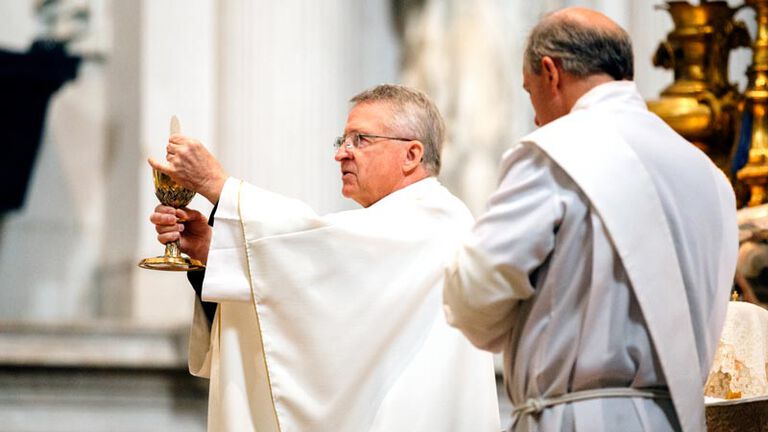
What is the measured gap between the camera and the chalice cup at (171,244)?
13.7 ft

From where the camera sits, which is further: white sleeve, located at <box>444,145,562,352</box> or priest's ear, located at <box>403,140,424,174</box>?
priest's ear, located at <box>403,140,424,174</box>

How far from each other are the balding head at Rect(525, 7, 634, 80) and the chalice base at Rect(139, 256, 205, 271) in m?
1.13

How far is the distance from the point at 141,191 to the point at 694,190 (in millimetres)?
4238

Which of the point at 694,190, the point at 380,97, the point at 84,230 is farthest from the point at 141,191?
the point at 694,190

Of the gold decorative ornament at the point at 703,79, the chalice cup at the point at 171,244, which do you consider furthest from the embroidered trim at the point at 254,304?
the gold decorative ornament at the point at 703,79

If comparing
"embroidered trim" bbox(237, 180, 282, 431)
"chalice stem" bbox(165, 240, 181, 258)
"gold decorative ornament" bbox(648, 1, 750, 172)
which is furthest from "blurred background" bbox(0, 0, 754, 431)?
"embroidered trim" bbox(237, 180, 282, 431)

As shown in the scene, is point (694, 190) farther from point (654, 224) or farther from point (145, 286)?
point (145, 286)

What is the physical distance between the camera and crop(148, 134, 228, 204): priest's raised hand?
409 cm

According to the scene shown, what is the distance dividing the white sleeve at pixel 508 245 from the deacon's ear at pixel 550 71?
0.19 meters

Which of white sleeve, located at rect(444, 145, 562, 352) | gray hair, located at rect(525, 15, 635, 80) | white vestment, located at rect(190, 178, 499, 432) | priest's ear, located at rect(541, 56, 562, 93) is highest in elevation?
gray hair, located at rect(525, 15, 635, 80)

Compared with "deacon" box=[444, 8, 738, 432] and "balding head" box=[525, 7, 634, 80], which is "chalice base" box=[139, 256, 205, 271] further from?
"balding head" box=[525, 7, 634, 80]

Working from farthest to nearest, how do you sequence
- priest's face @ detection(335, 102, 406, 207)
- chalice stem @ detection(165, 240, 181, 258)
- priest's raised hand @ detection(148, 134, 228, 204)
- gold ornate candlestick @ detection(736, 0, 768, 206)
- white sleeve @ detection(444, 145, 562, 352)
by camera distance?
gold ornate candlestick @ detection(736, 0, 768, 206)
priest's face @ detection(335, 102, 406, 207)
chalice stem @ detection(165, 240, 181, 258)
priest's raised hand @ detection(148, 134, 228, 204)
white sleeve @ detection(444, 145, 562, 352)

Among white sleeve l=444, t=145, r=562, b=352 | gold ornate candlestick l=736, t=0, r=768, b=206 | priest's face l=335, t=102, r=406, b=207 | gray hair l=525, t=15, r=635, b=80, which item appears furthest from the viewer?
gold ornate candlestick l=736, t=0, r=768, b=206

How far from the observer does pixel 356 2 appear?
8.05 metres
